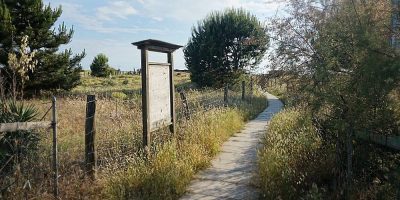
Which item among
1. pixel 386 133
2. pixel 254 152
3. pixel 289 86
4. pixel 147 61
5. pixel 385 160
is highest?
pixel 147 61

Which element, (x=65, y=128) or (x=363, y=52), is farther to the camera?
(x=65, y=128)

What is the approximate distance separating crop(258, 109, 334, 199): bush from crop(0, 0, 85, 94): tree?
56.5 ft

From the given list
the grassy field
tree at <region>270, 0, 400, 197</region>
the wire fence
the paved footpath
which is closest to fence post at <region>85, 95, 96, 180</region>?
the wire fence

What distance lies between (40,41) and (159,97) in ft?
53.7

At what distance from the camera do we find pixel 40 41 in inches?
821

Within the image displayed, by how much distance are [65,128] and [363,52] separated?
28.0 feet

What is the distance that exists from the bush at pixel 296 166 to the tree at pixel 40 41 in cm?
1722

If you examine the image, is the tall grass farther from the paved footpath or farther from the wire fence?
the wire fence

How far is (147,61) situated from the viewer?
20.7 feet

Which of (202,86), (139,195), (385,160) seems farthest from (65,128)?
(202,86)

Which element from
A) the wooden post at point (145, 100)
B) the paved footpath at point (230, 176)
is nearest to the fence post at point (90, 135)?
the wooden post at point (145, 100)

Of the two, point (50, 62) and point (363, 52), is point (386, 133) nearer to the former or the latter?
point (363, 52)

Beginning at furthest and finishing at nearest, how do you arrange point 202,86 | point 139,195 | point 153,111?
point 202,86 → point 153,111 → point 139,195

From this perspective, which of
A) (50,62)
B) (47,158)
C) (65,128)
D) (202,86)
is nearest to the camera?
(47,158)
